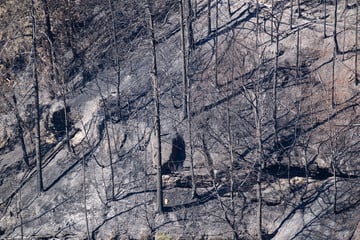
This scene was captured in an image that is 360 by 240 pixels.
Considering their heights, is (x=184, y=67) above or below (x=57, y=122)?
above

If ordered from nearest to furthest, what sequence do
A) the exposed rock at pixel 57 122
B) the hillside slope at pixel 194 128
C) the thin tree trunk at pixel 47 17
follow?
the hillside slope at pixel 194 128
the exposed rock at pixel 57 122
the thin tree trunk at pixel 47 17

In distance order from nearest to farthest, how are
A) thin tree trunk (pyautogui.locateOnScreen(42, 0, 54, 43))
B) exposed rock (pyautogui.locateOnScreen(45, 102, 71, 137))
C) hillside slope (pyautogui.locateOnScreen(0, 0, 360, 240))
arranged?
hillside slope (pyautogui.locateOnScreen(0, 0, 360, 240))
exposed rock (pyautogui.locateOnScreen(45, 102, 71, 137))
thin tree trunk (pyautogui.locateOnScreen(42, 0, 54, 43))

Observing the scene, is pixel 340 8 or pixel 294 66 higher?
pixel 340 8

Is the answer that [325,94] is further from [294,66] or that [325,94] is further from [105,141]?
[105,141]

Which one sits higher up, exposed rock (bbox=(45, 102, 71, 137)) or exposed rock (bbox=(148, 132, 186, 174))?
exposed rock (bbox=(45, 102, 71, 137))

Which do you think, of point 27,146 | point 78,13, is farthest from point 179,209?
point 78,13

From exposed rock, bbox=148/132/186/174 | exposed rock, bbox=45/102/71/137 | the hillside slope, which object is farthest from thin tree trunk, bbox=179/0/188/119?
exposed rock, bbox=45/102/71/137

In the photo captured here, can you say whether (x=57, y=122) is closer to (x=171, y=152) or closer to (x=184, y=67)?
(x=171, y=152)

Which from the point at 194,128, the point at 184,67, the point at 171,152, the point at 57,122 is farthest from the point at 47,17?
the point at 171,152

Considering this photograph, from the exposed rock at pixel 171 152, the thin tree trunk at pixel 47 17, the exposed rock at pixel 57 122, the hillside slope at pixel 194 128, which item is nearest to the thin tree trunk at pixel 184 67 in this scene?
the hillside slope at pixel 194 128

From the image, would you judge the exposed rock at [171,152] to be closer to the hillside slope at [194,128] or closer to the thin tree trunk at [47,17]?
the hillside slope at [194,128]

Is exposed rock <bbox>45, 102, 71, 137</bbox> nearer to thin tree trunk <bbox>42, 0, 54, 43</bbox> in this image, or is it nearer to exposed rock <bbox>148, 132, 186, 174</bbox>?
thin tree trunk <bbox>42, 0, 54, 43</bbox>
